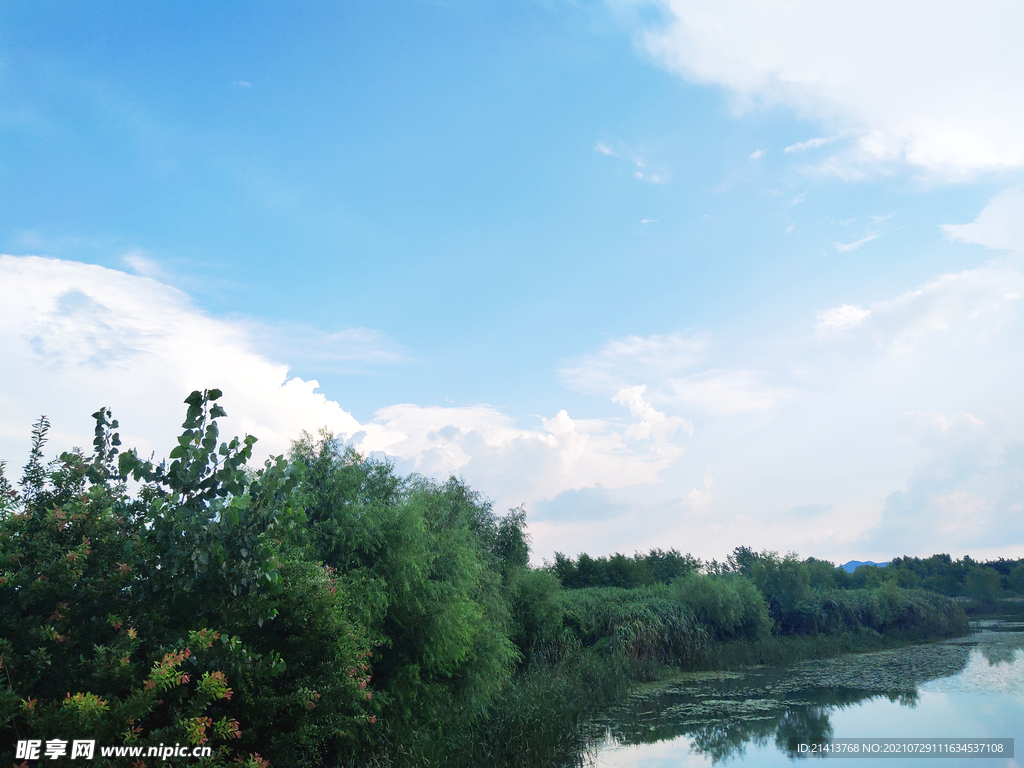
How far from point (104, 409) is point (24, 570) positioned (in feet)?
6.05

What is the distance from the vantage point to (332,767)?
9477mm

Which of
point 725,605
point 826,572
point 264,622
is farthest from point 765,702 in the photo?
point 826,572

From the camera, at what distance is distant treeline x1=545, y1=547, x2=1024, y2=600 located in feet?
138

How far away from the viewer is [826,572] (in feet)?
135

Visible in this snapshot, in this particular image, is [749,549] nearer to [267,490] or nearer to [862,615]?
[862,615]

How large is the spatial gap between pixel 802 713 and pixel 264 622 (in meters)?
14.5

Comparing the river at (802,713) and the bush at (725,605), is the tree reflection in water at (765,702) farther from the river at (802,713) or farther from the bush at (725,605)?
the bush at (725,605)

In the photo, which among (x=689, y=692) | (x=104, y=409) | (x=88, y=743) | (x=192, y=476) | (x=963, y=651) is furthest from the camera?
(x=963, y=651)

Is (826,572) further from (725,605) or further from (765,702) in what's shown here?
(765,702)

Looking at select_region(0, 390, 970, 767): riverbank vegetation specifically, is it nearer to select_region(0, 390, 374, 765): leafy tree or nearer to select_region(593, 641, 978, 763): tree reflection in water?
select_region(0, 390, 374, 765): leafy tree

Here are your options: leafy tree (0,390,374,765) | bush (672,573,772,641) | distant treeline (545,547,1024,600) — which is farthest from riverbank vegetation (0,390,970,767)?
distant treeline (545,547,1024,600)

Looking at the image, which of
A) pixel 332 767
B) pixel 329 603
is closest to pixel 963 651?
pixel 332 767

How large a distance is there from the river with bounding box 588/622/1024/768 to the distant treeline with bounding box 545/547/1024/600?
1025cm

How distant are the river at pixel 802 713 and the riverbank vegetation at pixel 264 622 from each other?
1396mm
